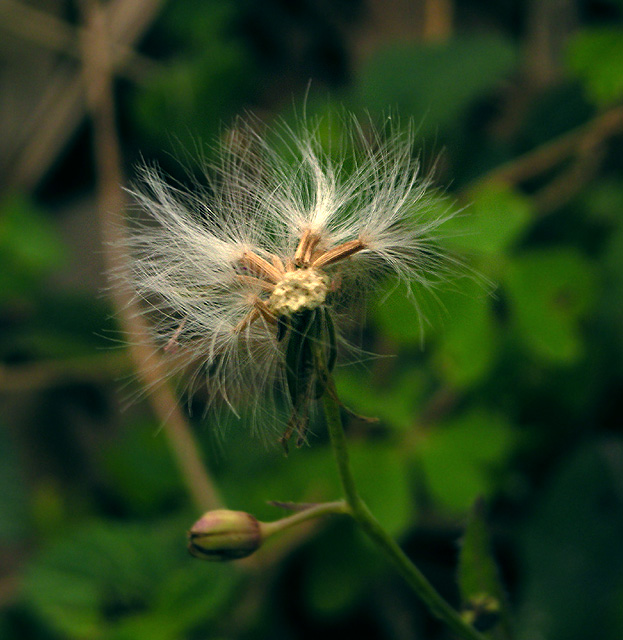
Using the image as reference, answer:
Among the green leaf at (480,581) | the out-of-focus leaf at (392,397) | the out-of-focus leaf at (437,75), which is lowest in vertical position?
the green leaf at (480,581)

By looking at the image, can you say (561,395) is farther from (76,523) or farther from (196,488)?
(76,523)

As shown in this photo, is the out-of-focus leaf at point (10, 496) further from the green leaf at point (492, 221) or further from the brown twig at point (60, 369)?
the green leaf at point (492, 221)

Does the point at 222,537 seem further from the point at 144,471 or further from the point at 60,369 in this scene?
the point at 60,369

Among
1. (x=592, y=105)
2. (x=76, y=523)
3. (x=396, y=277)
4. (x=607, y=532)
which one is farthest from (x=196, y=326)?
(x=592, y=105)

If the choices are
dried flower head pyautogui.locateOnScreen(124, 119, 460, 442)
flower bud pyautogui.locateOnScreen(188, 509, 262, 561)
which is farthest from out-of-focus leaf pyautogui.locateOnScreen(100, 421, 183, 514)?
flower bud pyautogui.locateOnScreen(188, 509, 262, 561)

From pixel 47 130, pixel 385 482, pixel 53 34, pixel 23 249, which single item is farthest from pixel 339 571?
pixel 53 34

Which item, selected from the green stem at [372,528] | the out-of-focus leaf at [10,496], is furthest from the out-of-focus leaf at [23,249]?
the green stem at [372,528]
